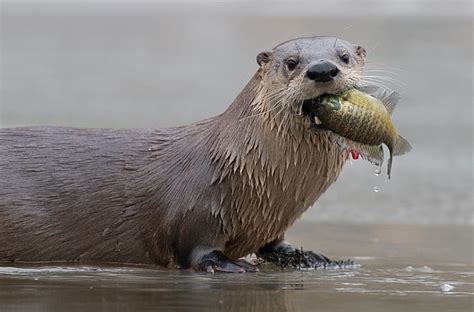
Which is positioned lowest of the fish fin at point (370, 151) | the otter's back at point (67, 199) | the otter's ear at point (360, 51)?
the otter's back at point (67, 199)

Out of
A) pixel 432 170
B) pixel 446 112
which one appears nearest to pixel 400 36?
pixel 446 112

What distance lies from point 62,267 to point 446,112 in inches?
219

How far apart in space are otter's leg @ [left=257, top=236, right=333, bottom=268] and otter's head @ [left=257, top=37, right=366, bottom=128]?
2.12ft

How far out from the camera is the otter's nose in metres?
4.92

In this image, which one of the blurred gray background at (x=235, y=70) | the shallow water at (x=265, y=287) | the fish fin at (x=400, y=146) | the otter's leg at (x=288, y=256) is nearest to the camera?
the shallow water at (x=265, y=287)

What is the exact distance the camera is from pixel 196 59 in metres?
14.1

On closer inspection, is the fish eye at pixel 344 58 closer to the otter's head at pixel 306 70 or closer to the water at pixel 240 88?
the otter's head at pixel 306 70

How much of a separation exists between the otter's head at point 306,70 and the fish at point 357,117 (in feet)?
0.14

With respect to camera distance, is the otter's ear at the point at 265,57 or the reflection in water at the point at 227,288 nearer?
the reflection in water at the point at 227,288

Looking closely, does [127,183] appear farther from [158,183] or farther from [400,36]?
[400,36]

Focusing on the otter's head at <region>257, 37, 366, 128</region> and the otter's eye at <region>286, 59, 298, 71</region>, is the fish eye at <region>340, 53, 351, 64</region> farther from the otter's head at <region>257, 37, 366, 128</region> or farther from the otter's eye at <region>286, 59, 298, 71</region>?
the otter's eye at <region>286, 59, 298, 71</region>

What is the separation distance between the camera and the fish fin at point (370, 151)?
517cm

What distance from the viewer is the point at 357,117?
5020 millimetres

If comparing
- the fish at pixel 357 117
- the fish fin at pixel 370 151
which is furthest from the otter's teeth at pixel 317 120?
the fish fin at pixel 370 151
